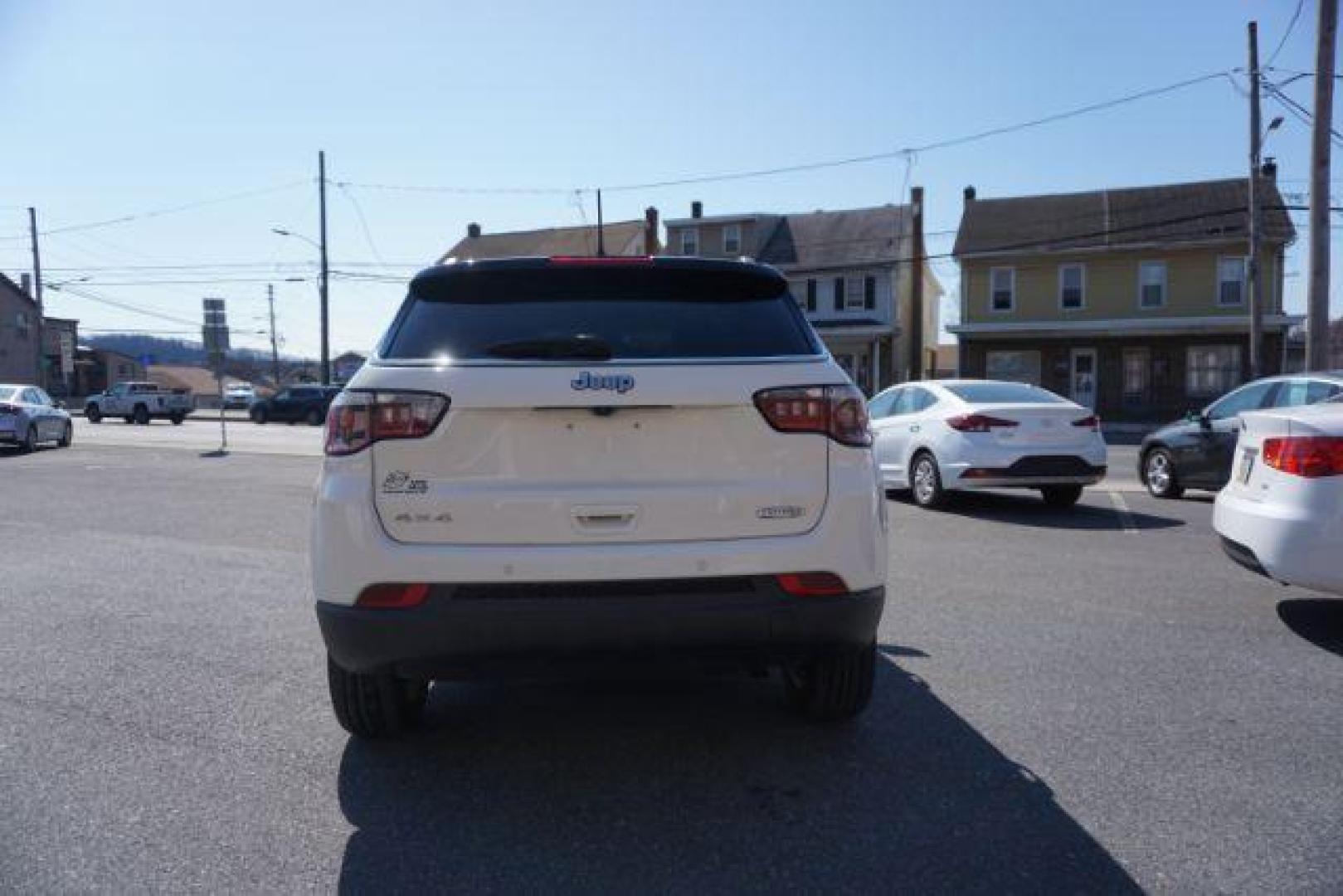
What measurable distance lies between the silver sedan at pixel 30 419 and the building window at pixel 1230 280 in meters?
34.2

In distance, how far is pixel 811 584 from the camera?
10.4 feet

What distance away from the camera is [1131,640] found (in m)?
5.26

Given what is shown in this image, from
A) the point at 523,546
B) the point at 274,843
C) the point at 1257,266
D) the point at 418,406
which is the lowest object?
the point at 274,843

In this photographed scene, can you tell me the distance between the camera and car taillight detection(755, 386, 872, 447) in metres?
3.22

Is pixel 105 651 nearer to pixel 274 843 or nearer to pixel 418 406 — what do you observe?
pixel 274 843

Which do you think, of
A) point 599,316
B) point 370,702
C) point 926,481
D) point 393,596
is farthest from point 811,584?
point 926,481

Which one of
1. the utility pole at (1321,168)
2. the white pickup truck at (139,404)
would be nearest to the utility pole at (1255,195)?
the utility pole at (1321,168)

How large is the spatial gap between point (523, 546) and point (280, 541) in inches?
259

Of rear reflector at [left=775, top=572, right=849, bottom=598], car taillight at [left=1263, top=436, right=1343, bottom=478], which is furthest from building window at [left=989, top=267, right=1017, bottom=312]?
rear reflector at [left=775, top=572, right=849, bottom=598]

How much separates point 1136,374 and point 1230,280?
13.5ft

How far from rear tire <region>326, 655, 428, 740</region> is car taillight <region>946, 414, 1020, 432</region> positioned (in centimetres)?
751

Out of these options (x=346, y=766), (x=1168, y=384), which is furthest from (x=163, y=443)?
(x=1168, y=384)

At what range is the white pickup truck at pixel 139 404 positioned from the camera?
4097 centimetres

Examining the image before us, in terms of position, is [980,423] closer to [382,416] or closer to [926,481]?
[926,481]
